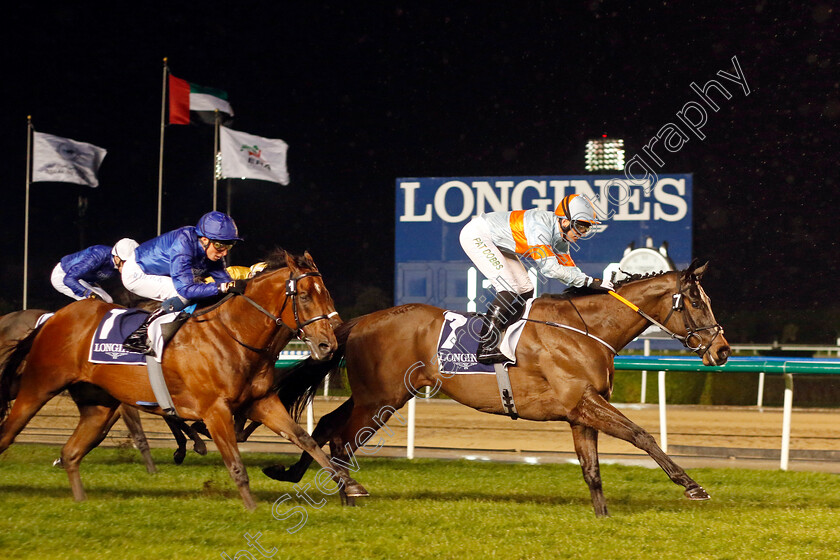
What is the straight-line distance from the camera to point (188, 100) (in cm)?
1388

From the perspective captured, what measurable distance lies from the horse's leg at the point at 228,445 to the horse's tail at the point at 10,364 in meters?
1.29

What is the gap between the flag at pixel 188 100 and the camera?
44.7 ft

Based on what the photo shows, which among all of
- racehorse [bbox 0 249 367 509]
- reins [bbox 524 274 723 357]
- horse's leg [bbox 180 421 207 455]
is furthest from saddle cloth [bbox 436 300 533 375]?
horse's leg [bbox 180 421 207 455]

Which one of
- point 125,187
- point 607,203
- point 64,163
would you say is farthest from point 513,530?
point 125,187

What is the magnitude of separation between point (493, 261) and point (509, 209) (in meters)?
5.97

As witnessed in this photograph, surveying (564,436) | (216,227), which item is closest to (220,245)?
(216,227)

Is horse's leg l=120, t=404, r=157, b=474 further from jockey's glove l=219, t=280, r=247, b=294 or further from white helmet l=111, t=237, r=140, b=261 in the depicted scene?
jockey's glove l=219, t=280, r=247, b=294

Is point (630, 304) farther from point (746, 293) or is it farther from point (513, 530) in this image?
point (746, 293)

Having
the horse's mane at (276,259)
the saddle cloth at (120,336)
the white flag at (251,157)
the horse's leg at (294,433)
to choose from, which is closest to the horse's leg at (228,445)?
the horse's leg at (294,433)

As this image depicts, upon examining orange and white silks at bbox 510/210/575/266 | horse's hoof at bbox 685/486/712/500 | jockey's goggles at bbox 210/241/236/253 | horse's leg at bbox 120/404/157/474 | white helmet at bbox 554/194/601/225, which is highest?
white helmet at bbox 554/194/601/225

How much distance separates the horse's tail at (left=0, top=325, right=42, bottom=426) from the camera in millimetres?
4863

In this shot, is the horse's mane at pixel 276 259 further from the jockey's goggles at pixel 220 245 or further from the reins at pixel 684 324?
the reins at pixel 684 324

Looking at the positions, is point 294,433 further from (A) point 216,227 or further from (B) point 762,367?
(B) point 762,367

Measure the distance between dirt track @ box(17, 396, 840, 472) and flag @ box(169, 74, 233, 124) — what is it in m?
4.87
